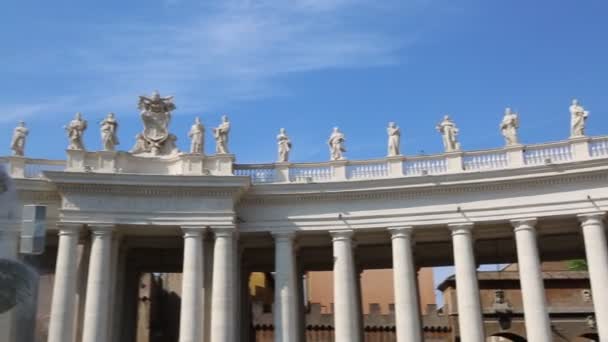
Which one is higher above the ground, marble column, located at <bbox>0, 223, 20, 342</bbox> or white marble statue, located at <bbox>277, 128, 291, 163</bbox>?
white marble statue, located at <bbox>277, 128, 291, 163</bbox>

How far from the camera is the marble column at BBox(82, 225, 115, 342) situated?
157ft

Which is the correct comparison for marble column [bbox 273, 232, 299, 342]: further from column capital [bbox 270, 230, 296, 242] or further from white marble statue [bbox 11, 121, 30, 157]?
white marble statue [bbox 11, 121, 30, 157]

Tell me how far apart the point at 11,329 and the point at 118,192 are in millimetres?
11034

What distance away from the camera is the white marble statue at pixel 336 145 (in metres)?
54.8

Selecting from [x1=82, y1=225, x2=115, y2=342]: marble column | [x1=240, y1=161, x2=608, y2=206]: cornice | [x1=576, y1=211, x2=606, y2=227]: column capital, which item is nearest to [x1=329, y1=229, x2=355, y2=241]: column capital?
[x1=240, y1=161, x2=608, y2=206]: cornice

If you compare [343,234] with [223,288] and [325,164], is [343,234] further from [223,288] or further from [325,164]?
[223,288]

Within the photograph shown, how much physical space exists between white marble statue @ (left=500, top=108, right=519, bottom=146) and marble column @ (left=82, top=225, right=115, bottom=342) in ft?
91.9

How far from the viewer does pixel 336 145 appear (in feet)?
180

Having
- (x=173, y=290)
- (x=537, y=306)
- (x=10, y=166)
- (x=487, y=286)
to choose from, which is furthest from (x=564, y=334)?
(x=10, y=166)

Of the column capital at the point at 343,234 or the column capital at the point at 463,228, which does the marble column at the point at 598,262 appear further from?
the column capital at the point at 343,234

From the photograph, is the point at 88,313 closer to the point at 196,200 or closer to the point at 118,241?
the point at 118,241

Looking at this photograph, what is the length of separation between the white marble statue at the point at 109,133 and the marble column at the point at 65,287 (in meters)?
6.57

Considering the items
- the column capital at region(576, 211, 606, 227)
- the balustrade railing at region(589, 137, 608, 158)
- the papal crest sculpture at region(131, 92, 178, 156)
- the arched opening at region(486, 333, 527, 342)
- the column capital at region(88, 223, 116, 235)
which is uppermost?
the papal crest sculpture at region(131, 92, 178, 156)

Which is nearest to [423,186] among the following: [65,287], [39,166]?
[65,287]
